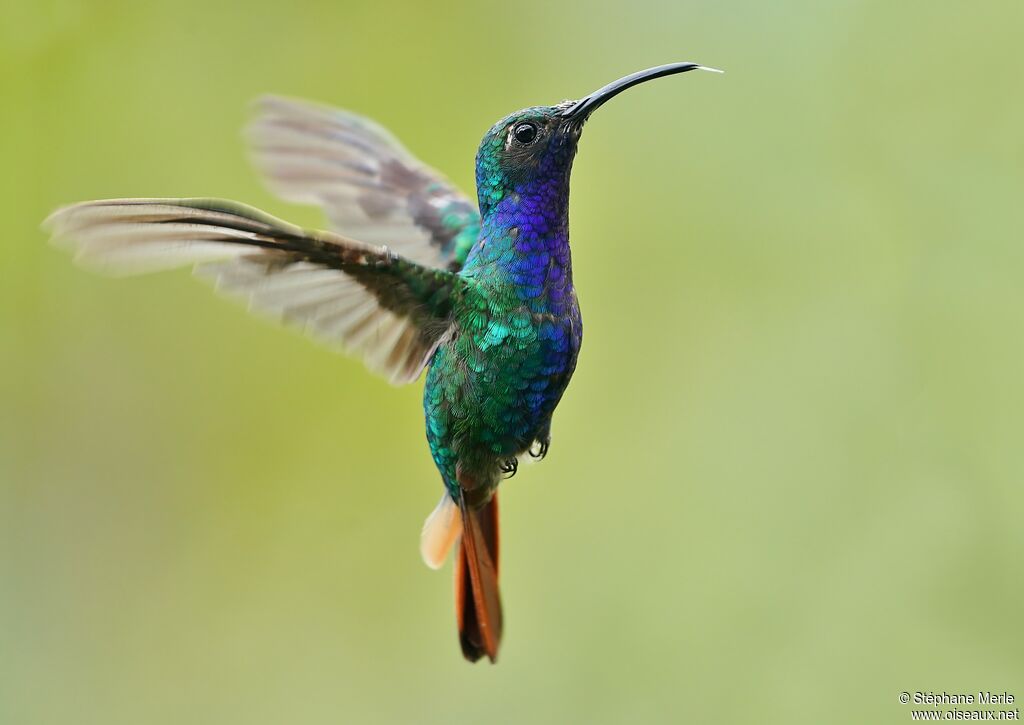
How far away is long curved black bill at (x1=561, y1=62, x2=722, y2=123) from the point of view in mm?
1906

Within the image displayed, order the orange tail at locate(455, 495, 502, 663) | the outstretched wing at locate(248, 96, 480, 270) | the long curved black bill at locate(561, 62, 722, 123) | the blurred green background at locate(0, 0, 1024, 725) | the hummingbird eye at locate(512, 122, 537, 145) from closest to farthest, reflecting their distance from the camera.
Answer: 1. the long curved black bill at locate(561, 62, 722, 123)
2. the hummingbird eye at locate(512, 122, 537, 145)
3. the orange tail at locate(455, 495, 502, 663)
4. the outstretched wing at locate(248, 96, 480, 270)
5. the blurred green background at locate(0, 0, 1024, 725)

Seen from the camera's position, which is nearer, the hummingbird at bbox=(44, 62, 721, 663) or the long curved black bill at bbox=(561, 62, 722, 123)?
the hummingbird at bbox=(44, 62, 721, 663)

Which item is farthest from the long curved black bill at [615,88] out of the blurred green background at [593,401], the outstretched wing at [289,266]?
the blurred green background at [593,401]

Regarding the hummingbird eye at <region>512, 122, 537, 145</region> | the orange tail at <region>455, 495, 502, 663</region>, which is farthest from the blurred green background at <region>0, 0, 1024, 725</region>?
the hummingbird eye at <region>512, 122, 537, 145</region>

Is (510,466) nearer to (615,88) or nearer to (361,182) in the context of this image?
(615,88)

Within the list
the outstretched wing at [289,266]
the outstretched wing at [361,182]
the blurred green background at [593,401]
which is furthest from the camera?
the blurred green background at [593,401]

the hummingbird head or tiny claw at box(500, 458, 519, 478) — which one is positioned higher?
the hummingbird head

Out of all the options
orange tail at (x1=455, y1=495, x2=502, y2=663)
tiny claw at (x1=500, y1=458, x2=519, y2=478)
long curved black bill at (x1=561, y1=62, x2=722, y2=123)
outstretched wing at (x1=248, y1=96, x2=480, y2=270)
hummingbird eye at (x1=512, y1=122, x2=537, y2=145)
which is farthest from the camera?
outstretched wing at (x1=248, y1=96, x2=480, y2=270)

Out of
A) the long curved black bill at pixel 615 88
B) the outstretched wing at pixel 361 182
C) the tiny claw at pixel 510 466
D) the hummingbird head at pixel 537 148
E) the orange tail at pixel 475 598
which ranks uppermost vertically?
the outstretched wing at pixel 361 182

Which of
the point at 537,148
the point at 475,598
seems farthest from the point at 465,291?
the point at 475,598

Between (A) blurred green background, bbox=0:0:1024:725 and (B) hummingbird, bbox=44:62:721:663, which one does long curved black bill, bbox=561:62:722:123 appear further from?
(A) blurred green background, bbox=0:0:1024:725

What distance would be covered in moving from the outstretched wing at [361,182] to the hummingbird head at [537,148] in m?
0.63

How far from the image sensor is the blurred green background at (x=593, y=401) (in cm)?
402

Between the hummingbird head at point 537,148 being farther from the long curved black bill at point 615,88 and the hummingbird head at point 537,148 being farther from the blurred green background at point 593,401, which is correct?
the blurred green background at point 593,401
